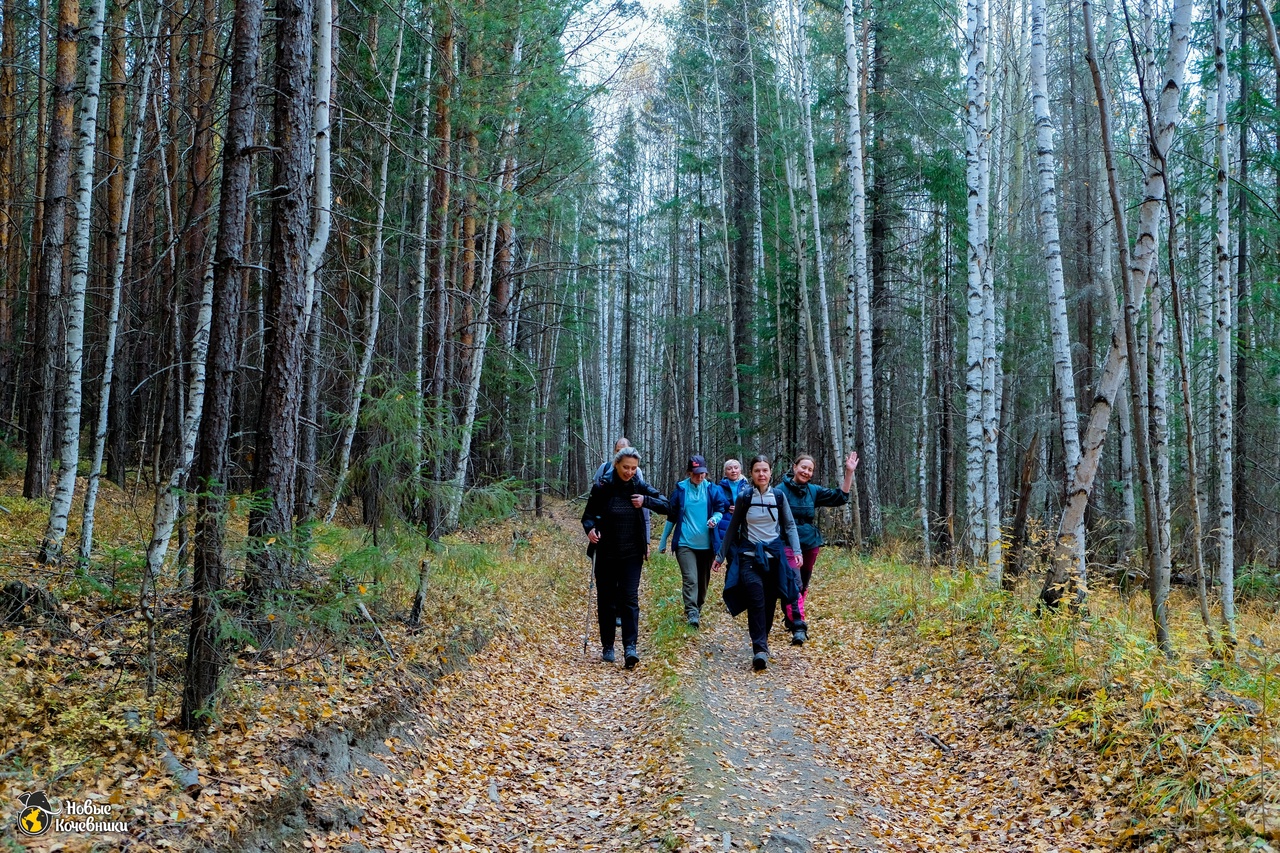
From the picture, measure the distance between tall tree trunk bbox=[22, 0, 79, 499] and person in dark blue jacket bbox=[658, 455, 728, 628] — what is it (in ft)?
20.8

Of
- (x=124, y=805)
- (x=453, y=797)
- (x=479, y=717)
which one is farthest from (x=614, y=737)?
(x=124, y=805)

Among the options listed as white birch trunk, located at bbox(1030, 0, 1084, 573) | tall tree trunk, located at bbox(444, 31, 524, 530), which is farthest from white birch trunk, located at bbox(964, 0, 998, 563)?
tall tree trunk, located at bbox(444, 31, 524, 530)

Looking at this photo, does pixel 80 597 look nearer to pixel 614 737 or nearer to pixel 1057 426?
pixel 614 737

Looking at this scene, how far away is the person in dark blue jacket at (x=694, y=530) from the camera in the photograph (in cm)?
933

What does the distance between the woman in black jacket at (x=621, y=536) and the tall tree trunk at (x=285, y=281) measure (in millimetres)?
3406

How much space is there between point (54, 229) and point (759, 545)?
880cm

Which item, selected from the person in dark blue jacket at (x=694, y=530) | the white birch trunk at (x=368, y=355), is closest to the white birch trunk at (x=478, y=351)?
the white birch trunk at (x=368, y=355)

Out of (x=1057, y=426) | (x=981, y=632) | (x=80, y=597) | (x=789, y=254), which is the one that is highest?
(x=789, y=254)

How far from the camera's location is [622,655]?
29.6ft

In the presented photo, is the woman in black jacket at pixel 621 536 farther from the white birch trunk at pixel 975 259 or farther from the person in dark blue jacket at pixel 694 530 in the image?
the white birch trunk at pixel 975 259

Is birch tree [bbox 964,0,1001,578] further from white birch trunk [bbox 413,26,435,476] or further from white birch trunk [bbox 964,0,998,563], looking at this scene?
white birch trunk [bbox 413,26,435,476]

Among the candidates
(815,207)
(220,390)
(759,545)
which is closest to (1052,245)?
(759,545)

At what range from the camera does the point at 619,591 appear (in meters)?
8.34

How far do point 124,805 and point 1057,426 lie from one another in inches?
819
